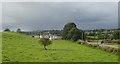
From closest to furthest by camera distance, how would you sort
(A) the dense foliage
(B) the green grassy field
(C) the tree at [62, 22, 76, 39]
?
1. (B) the green grassy field
2. (A) the dense foliage
3. (C) the tree at [62, 22, 76, 39]

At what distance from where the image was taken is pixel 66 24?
4262 inches

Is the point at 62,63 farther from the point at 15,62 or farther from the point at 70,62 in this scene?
the point at 15,62

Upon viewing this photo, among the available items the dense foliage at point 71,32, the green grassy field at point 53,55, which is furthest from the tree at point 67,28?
the green grassy field at point 53,55

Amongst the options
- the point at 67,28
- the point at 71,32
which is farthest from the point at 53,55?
the point at 67,28

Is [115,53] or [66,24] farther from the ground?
[66,24]

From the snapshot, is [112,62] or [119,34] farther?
[119,34]

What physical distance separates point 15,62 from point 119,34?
221 ft

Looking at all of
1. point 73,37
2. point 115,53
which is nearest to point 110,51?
point 115,53

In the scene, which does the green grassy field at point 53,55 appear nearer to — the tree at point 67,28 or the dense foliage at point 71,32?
the dense foliage at point 71,32

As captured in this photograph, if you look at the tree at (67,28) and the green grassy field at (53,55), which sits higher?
the tree at (67,28)

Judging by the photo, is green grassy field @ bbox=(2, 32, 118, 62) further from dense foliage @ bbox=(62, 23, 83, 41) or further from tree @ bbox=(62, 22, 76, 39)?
tree @ bbox=(62, 22, 76, 39)

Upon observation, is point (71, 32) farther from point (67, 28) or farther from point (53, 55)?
point (53, 55)

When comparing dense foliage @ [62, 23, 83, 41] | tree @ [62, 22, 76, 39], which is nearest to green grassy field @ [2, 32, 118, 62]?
dense foliage @ [62, 23, 83, 41]

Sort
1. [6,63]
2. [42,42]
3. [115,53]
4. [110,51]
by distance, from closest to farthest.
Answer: [6,63] → [115,53] → [110,51] → [42,42]
